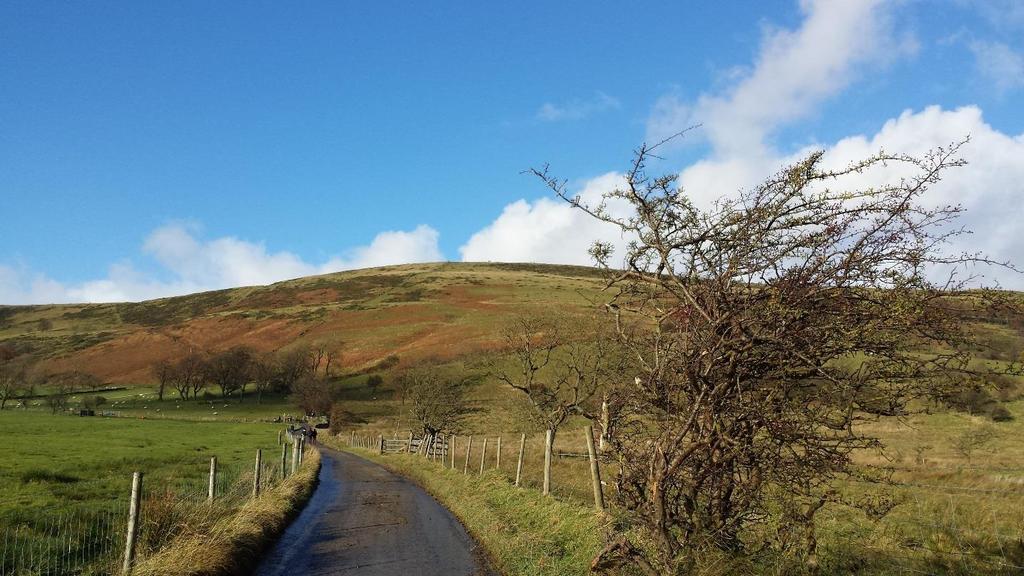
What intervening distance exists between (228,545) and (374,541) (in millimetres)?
3021

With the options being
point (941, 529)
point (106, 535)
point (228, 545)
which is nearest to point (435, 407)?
point (106, 535)

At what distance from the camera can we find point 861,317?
18.4ft

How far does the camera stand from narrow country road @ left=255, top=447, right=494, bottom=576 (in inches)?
A: 405

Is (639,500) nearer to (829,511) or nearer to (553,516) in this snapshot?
(553,516)

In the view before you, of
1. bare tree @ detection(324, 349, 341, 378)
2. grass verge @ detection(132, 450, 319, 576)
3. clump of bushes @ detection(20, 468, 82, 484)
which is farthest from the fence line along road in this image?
bare tree @ detection(324, 349, 341, 378)

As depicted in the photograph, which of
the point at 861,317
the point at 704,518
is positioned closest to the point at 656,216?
the point at 861,317

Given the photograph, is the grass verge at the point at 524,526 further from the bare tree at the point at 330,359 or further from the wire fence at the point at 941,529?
the bare tree at the point at 330,359

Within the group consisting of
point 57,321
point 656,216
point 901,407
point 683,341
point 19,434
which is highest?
point 57,321

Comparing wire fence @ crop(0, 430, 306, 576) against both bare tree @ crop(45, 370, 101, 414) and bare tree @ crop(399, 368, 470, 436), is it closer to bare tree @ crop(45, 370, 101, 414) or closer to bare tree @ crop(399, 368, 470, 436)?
bare tree @ crop(399, 368, 470, 436)

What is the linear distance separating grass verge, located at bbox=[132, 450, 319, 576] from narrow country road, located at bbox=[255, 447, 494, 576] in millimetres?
310

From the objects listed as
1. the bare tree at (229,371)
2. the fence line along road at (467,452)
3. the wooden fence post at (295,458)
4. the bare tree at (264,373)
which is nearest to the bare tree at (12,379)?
the bare tree at (229,371)

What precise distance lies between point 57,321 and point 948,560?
211101 mm

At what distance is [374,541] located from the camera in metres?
12.6

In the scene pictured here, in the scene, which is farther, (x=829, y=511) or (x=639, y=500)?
(x=829, y=511)
